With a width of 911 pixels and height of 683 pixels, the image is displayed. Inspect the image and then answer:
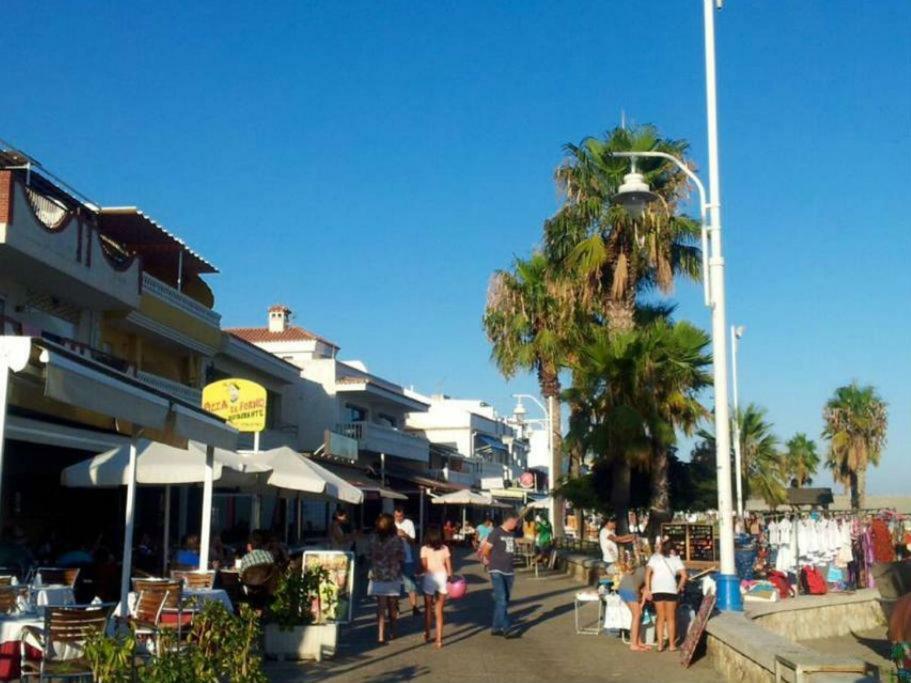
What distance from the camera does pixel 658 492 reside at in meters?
24.9

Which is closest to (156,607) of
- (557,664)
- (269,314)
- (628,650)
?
(557,664)

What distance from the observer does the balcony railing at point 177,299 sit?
2494 centimetres

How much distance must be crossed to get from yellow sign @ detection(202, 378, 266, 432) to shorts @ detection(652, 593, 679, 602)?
9278 millimetres

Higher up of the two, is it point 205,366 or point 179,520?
point 205,366

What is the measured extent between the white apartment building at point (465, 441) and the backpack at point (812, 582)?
3418cm

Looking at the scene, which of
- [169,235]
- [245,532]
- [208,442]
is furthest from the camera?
[245,532]

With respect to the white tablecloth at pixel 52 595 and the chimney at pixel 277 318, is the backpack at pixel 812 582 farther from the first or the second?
the chimney at pixel 277 318

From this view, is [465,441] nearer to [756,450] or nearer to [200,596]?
[756,450]

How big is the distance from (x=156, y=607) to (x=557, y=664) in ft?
15.3

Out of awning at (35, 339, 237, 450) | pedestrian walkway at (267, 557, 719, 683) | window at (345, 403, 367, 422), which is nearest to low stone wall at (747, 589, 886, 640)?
pedestrian walkway at (267, 557, 719, 683)

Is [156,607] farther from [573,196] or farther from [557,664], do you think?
[573,196]

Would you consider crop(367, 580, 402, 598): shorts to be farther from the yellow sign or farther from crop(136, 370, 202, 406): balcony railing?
crop(136, 370, 202, 406): balcony railing

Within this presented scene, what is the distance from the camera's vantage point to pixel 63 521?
883 inches

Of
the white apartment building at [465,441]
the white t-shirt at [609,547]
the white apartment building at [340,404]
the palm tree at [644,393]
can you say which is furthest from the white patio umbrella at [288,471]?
the white apartment building at [465,441]
